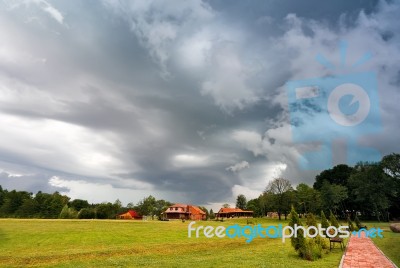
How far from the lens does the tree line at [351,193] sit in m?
72.1

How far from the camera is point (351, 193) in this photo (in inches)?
3270

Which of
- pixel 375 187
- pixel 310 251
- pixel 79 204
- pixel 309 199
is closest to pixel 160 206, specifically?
pixel 79 204

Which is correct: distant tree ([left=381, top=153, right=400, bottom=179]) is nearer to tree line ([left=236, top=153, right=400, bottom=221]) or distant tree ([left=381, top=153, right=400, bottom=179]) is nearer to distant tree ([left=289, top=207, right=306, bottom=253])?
tree line ([left=236, top=153, right=400, bottom=221])

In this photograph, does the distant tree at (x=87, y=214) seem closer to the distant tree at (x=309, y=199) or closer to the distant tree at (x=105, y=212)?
the distant tree at (x=105, y=212)

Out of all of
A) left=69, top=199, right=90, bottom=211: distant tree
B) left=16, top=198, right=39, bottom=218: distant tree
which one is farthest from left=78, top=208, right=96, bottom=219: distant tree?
left=69, top=199, right=90, bottom=211: distant tree

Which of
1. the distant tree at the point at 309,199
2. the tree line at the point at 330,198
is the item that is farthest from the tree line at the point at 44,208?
the distant tree at the point at 309,199

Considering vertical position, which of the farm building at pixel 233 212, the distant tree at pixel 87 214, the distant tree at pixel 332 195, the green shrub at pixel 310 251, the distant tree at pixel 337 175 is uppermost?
the distant tree at pixel 337 175

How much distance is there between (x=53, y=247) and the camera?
24359 millimetres

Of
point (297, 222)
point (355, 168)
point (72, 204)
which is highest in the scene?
point (355, 168)

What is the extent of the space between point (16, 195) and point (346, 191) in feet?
385

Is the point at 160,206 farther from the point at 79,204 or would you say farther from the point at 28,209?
the point at 28,209

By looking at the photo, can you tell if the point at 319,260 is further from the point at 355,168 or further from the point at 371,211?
the point at 355,168

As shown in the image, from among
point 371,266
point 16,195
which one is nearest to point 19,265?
point 371,266

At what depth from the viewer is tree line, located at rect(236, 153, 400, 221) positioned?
7212cm
